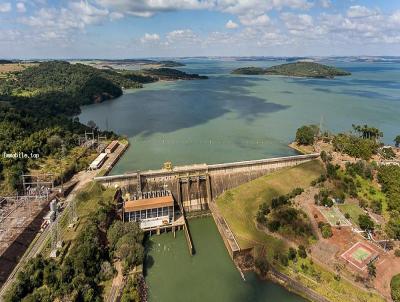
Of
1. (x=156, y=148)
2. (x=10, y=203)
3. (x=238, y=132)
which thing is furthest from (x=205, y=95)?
(x=10, y=203)

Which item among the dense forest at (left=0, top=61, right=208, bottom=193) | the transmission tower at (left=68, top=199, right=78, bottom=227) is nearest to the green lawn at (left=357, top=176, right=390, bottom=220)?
the transmission tower at (left=68, top=199, right=78, bottom=227)

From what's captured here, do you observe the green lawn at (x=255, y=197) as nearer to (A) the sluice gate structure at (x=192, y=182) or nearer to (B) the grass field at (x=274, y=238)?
(B) the grass field at (x=274, y=238)

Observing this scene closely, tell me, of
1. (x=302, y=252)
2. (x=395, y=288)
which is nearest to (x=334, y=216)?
(x=302, y=252)

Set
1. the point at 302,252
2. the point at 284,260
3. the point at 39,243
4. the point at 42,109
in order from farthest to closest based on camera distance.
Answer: the point at 42,109 → the point at 302,252 → the point at 39,243 → the point at 284,260

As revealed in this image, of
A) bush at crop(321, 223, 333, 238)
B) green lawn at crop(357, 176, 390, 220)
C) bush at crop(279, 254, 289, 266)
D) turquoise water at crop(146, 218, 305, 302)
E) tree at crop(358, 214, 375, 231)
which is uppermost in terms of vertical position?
green lawn at crop(357, 176, 390, 220)

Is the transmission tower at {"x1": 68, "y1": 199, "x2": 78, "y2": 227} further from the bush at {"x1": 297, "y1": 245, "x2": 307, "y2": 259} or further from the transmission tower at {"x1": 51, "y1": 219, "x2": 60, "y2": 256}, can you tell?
the bush at {"x1": 297, "y1": 245, "x2": 307, "y2": 259}

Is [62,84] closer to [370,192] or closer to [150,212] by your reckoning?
[150,212]
